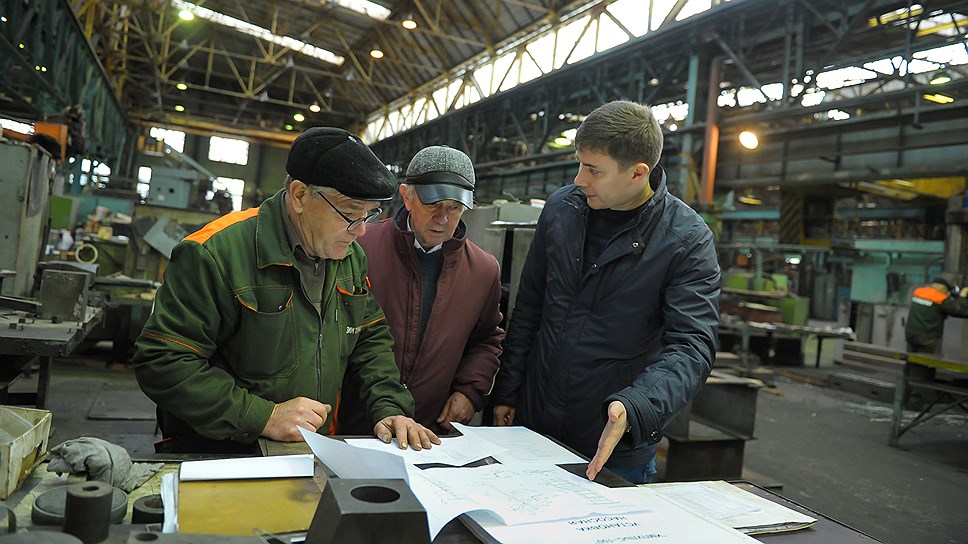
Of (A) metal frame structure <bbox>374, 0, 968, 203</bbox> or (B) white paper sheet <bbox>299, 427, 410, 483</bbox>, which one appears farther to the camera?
(A) metal frame structure <bbox>374, 0, 968, 203</bbox>

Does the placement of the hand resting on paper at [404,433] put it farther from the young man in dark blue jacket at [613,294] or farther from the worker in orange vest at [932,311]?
the worker in orange vest at [932,311]

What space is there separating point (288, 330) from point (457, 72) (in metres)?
14.1

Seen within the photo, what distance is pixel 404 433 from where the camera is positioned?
4.63 feet

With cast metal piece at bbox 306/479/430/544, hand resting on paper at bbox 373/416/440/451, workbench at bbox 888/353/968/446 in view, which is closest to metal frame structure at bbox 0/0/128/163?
hand resting on paper at bbox 373/416/440/451

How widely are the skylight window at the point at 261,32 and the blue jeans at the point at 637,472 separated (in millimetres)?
13968

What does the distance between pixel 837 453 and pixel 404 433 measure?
580 centimetres

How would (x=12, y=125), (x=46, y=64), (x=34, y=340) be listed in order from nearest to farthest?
(x=34, y=340), (x=12, y=125), (x=46, y=64)

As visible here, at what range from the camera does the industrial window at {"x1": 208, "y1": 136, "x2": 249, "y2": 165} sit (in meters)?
23.1

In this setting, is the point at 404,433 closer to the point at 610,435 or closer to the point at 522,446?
the point at 522,446

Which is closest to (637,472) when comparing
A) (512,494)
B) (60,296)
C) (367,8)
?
(512,494)

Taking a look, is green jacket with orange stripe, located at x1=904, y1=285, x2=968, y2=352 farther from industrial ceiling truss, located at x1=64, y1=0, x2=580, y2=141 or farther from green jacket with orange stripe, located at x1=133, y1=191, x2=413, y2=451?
green jacket with orange stripe, located at x1=133, y1=191, x2=413, y2=451

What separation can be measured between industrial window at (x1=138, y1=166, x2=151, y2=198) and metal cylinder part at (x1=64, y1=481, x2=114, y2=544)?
9557 mm

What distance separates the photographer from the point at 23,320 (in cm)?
312

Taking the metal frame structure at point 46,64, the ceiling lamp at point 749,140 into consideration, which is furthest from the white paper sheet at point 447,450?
the ceiling lamp at point 749,140
